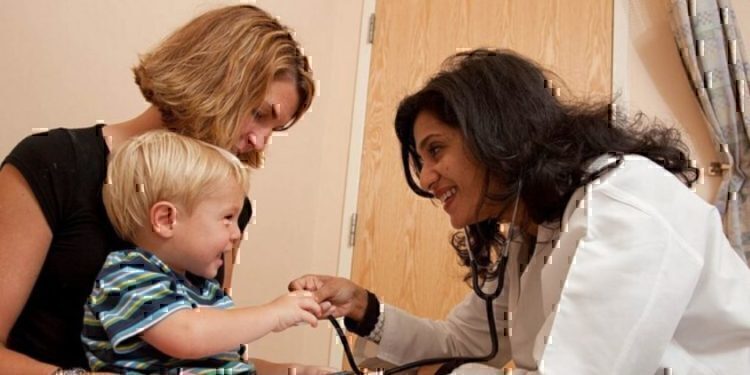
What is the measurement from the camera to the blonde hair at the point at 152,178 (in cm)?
86

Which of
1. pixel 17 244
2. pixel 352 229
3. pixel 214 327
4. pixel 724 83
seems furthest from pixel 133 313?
pixel 724 83

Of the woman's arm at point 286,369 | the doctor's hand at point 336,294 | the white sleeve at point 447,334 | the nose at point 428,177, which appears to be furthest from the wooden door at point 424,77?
the woman's arm at point 286,369

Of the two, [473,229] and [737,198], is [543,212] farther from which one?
[737,198]

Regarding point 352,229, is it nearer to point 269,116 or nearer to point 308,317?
point 269,116

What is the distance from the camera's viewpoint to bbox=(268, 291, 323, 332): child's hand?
860 mm

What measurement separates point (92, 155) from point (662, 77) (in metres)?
1.79

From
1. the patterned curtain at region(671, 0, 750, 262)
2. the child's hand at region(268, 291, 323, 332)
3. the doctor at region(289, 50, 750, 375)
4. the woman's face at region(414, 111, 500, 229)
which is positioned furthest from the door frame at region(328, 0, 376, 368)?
the child's hand at region(268, 291, 323, 332)

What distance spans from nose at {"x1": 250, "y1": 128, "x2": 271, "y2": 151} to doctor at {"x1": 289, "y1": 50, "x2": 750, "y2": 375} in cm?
29

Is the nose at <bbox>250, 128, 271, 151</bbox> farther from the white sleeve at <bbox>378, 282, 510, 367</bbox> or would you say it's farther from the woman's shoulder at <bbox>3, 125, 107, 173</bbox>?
the white sleeve at <bbox>378, 282, 510, 367</bbox>

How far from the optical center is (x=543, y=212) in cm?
103

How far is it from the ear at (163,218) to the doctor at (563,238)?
14.6 inches

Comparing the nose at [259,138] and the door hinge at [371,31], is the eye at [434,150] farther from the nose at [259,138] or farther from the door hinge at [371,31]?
the door hinge at [371,31]

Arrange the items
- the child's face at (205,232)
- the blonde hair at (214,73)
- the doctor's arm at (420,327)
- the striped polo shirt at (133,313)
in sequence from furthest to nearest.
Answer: the doctor's arm at (420,327) → the blonde hair at (214,73) → the child's face at (205,232) → the striped polo shirt at (133,313)

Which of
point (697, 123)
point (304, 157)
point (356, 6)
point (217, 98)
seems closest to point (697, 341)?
point (217, 98)
